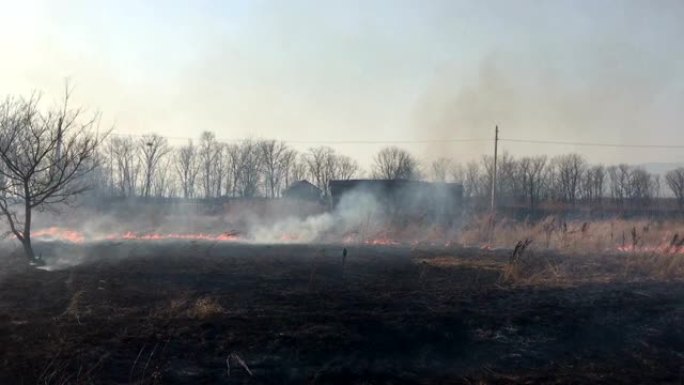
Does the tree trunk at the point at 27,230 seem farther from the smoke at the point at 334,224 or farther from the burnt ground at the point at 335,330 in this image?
the smoke at the point at 334,224

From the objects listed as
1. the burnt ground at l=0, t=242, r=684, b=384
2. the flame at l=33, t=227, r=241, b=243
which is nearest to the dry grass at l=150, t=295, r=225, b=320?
the burnt ground at l=0, t=242, r=684, b=384

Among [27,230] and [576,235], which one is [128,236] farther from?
[576,235]

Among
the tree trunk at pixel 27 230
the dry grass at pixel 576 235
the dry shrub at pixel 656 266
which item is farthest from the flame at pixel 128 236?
the dry shrub at pixel 656 266

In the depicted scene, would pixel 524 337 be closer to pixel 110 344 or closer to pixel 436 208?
pixel 110 344

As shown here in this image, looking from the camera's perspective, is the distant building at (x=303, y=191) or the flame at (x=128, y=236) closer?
the flame at (x=128, y=236)

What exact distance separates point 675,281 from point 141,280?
39.9 ft

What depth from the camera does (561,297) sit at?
11.1m

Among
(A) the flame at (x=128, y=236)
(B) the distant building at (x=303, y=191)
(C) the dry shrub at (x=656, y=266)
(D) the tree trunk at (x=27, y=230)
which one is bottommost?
(A) the flame at (x=128, y=236)

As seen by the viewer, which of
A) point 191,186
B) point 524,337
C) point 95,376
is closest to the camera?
point 95,376

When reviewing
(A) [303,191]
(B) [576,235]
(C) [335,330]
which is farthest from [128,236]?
(A) [303,191]

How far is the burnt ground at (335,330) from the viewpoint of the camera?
6875 mm

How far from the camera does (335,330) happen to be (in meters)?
8.41

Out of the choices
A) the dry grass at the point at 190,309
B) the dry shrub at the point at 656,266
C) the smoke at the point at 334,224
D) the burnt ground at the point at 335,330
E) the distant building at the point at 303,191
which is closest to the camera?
the burnt ground at the point at 335,330

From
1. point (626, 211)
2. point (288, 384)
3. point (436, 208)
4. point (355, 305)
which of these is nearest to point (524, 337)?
point (355, 305)
